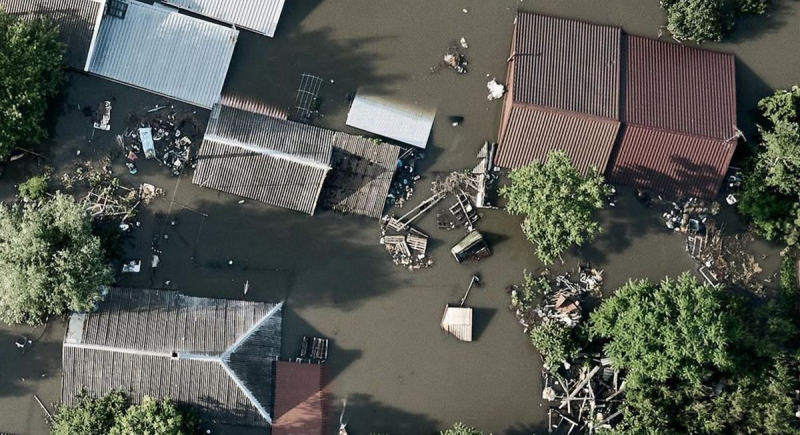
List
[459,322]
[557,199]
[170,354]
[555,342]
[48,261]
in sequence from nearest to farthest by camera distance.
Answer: [48,261] → [557,199] → [170,354] → [555,342] → [459,322]

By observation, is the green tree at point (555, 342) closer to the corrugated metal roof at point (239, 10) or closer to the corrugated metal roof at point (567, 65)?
the corrugated metal roof at point (567, 65)

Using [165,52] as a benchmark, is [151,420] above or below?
below

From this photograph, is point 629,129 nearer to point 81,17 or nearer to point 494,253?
point 494,253

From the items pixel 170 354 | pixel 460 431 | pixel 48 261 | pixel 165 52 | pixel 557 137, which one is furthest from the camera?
pixel 165 52

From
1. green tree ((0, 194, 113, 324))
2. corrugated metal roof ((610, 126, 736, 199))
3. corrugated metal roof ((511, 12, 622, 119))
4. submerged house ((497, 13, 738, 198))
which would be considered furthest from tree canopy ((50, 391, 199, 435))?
corrugated metal roof ((610, 126, 736, 199))

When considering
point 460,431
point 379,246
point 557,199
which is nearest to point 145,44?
point 379,246

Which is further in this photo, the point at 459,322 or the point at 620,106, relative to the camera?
the point at 459,322

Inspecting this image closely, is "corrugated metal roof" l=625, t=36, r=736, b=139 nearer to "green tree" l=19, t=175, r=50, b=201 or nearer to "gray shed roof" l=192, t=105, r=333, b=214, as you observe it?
"gray shed roof" l=192, t=105, r=333, b=214

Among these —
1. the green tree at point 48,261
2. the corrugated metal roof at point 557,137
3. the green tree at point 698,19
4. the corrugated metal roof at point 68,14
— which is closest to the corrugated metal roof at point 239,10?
the corrugated metal roof at point 68,14

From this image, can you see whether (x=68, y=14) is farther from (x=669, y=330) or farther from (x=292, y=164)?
(x=669, y=330)
